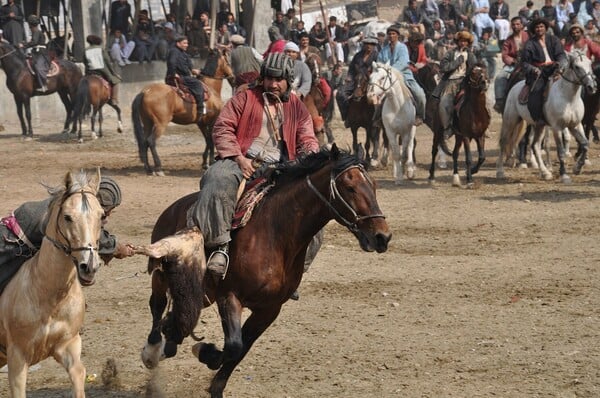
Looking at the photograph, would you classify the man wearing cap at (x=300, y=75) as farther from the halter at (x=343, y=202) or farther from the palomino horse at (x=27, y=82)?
the halter at (x=343, y=202)

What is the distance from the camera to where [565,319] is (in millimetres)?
10031

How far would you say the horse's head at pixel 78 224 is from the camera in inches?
239

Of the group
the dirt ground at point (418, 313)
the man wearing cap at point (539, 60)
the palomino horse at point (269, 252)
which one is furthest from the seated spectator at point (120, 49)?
the palomino horse at point (269, 252)

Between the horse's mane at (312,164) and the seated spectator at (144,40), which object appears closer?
the horse's mane at (312,164)

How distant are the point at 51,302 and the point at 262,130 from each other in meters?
2.32

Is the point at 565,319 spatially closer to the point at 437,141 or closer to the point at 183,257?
the point at 183,257

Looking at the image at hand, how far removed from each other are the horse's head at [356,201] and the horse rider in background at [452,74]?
1181 cm

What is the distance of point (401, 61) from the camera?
20344mm

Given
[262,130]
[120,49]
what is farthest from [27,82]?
[262,130]

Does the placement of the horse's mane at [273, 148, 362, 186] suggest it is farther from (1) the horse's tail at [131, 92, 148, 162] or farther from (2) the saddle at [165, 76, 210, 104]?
(2) the saddle at [165, 76, 210, 104]

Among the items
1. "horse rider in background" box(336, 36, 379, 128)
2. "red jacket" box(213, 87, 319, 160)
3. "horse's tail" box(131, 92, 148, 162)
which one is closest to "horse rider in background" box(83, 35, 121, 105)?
"horse's tail" box(131, 92, 148, 162)

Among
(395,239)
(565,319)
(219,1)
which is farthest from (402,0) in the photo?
(565,319)

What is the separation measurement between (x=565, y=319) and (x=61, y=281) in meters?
5.17

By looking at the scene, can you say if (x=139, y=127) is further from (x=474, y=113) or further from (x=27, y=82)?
(x=27, y=82)
